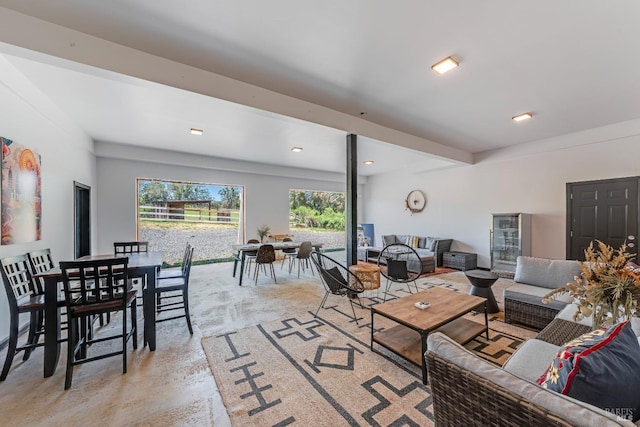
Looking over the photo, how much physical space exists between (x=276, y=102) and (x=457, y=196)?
5.56 m

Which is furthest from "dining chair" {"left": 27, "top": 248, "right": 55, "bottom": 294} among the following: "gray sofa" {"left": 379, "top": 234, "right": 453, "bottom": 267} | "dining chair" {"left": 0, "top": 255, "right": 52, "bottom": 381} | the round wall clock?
the round wall clock

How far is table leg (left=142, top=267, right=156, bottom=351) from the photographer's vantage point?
2443 mm

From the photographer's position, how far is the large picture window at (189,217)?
20.0 ft

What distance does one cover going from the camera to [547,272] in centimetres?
297

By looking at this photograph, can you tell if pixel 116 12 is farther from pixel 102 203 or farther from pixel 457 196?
pixel 457 196

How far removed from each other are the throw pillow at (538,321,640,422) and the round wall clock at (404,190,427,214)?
6749mm

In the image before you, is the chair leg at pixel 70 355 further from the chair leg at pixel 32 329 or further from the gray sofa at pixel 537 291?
the gray sofa at pixel 537 291

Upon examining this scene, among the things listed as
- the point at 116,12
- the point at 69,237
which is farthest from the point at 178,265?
the point at 116,12

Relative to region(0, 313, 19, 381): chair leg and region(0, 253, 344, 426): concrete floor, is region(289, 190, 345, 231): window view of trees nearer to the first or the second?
region(0, 253, 344, 426): concrete floor

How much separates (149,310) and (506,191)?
6.96 meters

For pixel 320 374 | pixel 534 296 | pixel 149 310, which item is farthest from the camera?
pixel 534 296

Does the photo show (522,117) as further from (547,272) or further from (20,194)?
(20,194)

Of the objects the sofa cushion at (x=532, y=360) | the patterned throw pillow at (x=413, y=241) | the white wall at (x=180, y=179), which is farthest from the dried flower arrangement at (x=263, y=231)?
the sofa cushion at (x=532, y=360)

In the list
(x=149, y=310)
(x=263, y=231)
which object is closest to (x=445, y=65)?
(x=149, y=310)
